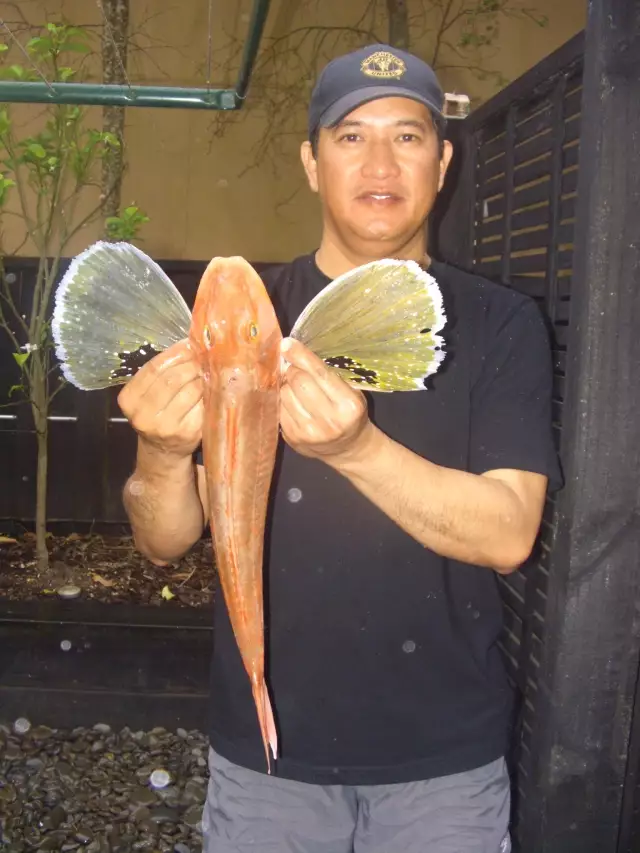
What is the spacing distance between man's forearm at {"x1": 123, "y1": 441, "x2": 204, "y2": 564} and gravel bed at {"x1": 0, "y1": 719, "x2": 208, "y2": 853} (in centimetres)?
233

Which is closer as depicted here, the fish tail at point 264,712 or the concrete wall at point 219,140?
the fish tail at point 264,712

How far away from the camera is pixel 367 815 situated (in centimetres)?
175

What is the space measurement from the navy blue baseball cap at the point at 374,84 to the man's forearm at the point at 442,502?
0.81m

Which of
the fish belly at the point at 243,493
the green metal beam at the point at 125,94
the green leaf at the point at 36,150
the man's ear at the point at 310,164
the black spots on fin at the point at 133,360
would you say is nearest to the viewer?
the fish belly at the point at 243,493

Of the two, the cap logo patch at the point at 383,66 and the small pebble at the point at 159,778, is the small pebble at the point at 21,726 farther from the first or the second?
the cap logo patch at the point at 383,66

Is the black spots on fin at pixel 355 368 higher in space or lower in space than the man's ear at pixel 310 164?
lower

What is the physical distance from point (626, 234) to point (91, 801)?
133 inches

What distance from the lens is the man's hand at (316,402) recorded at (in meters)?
1.32

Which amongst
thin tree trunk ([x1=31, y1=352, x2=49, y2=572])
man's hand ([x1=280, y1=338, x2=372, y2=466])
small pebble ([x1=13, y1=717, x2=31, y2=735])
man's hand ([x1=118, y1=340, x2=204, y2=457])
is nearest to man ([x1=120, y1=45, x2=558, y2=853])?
man's hand ([x1=118, y1=340, x2=204, y2=457])

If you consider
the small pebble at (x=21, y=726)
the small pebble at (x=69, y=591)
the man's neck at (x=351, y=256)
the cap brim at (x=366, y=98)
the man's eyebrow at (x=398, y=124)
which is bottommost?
the small pebble at (x=21, y=726)

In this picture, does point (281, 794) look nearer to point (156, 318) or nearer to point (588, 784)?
point (588, 784)

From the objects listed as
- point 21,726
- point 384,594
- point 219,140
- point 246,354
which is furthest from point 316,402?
point 219,140

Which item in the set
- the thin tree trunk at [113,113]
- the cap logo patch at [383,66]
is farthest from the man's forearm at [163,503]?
the thin tree trunk at [113,113]

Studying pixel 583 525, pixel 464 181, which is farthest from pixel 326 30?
pixel 583 525
